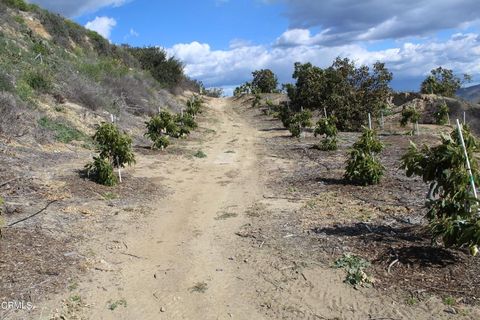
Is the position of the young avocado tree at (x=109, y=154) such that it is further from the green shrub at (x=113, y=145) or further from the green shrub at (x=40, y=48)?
the green shrub at (x=40, y=48)

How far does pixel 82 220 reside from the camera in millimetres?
8055

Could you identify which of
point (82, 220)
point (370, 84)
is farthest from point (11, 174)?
point (370, 84)

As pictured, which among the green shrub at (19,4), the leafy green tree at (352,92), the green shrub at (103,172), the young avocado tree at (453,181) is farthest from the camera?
the green shrub at (19,4)

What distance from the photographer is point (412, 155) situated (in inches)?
246

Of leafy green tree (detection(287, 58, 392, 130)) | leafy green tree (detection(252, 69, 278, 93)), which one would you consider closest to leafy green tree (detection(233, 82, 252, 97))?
leafy green tree (detection(252, 69, 278, 93))

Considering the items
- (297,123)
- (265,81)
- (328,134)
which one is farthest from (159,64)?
(328,134)

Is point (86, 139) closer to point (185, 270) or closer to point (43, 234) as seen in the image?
point (43, 234)

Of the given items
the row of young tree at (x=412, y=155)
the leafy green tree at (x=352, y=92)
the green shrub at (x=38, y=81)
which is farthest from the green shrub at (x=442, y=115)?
the green shrub at (x=38, y=81)

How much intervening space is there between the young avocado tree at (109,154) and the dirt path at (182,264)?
4.21 feet

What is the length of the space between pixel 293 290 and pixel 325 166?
8137 mm

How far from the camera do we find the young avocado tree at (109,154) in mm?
10352
